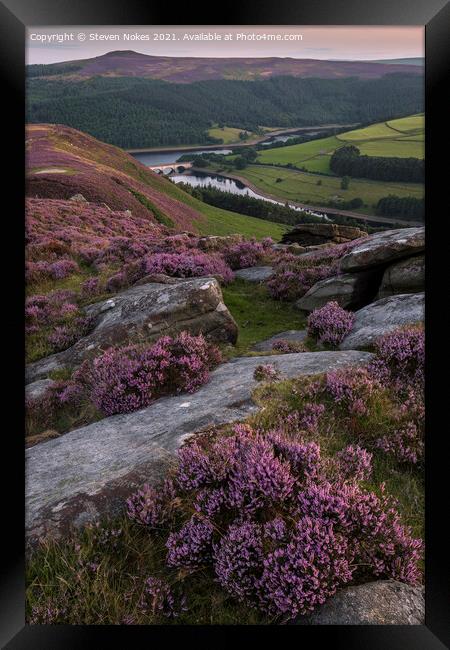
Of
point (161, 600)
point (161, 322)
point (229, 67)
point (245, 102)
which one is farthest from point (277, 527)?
point (245, 102)

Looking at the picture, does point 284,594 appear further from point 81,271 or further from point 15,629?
point 81,271

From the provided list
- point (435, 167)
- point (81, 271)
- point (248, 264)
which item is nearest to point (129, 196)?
point (81, 271)

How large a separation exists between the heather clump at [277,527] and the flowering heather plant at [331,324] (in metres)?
4.39

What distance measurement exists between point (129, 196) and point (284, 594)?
30881 millimetres

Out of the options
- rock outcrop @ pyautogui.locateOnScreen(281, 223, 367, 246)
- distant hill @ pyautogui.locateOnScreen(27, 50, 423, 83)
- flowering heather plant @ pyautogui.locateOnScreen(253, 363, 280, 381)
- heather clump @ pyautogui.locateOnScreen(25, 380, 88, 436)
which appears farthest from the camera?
rock outcrop @ pyautogui.locateOnScreen(281, 223, 367, 246)

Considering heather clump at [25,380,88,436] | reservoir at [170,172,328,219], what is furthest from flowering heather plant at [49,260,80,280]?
heather clump at [25,380,88,436]

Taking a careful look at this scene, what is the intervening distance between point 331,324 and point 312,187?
7.97m

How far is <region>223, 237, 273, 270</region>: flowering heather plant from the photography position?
15820mm

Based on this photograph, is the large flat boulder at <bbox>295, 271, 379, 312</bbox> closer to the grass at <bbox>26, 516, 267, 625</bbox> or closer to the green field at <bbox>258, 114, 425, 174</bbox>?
the green field at <bbox>258, 114, 425, 174</bbox>

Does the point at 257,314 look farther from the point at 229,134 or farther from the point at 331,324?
the point at 229,134

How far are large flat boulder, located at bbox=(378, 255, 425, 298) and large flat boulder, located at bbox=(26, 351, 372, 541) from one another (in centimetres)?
425

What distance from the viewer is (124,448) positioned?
4676 mm

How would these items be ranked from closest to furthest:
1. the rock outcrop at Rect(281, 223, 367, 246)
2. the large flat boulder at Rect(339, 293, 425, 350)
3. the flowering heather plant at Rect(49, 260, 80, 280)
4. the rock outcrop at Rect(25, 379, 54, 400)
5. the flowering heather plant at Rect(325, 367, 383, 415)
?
the flowering heather plant at Rect(325, 367, 383, 415) < the large flat boulder at Rect(339, 293, 425, 350) < the rock outcrop at Rect(25, 379, 54, 400) < the flowering heather plant at Rect(49, 260, 80, 280) < the rock outcrop at Rect(281, 223, 367, 246)

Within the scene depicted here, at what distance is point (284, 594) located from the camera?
117 inches
